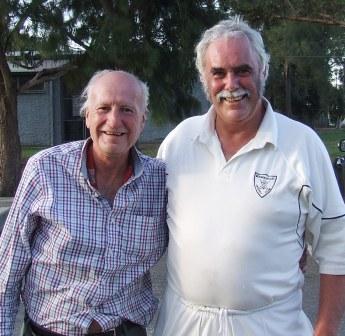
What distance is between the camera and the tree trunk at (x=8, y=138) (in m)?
11.9

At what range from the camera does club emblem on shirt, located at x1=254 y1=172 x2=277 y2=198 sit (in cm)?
223

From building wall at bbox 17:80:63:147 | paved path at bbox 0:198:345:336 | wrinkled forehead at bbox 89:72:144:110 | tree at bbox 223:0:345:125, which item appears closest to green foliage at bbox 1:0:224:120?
tree at bbox 223:0:345:125

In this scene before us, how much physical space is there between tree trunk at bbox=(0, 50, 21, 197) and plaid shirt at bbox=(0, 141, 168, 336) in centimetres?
980

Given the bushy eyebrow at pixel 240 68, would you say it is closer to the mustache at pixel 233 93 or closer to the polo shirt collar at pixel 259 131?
the mustache at pixel 233 93

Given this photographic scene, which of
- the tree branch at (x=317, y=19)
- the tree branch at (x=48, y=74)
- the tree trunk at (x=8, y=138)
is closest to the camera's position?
the tree branch at (x=317, y=19)

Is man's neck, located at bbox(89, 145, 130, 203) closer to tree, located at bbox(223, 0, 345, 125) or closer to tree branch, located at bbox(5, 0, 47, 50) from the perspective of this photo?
tree, located at bbox(223, 0, 345, 125)

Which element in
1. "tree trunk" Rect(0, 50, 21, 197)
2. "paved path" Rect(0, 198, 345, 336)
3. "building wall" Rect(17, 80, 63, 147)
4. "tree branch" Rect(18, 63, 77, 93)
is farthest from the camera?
"building wall" Rect(17, 80, 63, 147)

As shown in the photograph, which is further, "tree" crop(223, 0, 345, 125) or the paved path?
"tree" crop(223, 0, 345, 125)

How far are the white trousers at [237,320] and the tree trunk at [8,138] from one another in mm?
9955

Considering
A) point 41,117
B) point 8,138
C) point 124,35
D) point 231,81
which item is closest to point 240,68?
point 231,81

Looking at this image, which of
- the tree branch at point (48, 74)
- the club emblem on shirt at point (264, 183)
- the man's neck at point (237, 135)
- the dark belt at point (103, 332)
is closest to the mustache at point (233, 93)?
the man's neck at point (237, 135)

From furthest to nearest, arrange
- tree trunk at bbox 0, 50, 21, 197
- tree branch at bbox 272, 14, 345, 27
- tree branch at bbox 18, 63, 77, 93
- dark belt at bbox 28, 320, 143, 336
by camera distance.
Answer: tree trunk at bbox 0, 50, 21, 197 → tree branch at bbox 18, 63, 77, 93 → tree branch at bbox 272, 14, 345, 27 → dark belt at bbox 28, 320, 143, 336

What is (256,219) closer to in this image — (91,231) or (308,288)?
(91,231)

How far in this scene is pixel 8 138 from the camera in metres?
12.0
